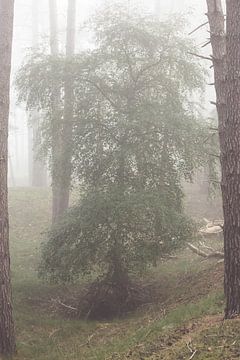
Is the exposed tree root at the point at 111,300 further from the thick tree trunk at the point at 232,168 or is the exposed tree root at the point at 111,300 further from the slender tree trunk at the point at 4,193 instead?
the thick tree trunk at the point at 232,168

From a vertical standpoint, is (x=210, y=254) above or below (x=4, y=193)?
below

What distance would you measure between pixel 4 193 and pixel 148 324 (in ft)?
11.1

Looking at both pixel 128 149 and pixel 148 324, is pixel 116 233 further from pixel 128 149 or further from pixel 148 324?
pixel 148 324

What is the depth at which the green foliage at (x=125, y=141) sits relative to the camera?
34.8 feet

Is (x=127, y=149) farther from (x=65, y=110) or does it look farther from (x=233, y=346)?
(x=233, y=346)

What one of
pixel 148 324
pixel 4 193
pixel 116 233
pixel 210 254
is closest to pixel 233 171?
pixel 148 324

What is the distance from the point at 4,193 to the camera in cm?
897

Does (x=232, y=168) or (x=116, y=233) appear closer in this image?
(x=232, y=168)

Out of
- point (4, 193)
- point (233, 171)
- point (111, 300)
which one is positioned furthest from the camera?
point (111, 300)

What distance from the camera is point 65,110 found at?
476 inches

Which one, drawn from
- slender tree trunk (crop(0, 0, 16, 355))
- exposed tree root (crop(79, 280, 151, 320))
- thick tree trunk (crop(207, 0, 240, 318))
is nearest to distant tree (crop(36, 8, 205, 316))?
exposed tree root (crop(79, 280, 151, 320))

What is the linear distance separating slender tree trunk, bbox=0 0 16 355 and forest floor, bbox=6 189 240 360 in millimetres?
463

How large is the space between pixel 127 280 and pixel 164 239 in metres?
1.35

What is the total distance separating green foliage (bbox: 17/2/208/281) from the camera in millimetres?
10594
